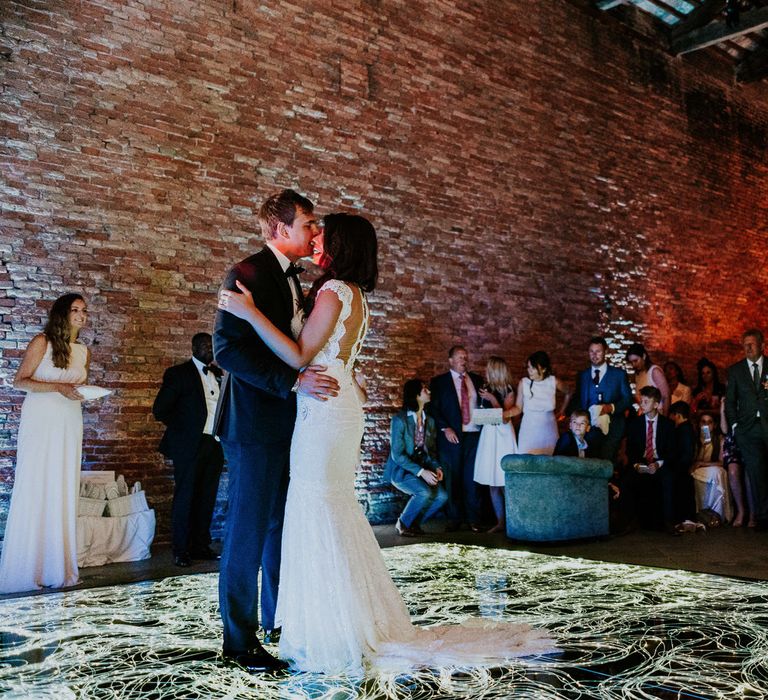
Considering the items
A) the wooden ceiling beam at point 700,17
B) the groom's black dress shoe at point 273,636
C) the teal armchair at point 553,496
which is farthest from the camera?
the wooden ceiling beam at point 700,17

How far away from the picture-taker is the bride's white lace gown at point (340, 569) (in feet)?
9.00

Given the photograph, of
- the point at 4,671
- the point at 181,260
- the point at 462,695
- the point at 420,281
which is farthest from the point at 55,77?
the point at 462,695

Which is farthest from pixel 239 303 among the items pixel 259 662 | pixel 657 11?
pixel 657 11

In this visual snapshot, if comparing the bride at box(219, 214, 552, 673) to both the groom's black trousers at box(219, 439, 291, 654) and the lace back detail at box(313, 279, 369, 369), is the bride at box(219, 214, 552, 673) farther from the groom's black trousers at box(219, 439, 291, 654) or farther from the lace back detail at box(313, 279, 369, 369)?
the groom's black trousers at box(219, 439, 291, 654)

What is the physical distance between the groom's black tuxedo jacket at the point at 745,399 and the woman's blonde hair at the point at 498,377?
1.97m

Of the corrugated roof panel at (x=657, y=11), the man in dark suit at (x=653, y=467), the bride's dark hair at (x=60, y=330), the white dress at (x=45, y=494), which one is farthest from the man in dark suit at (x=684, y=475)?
the corrugated roof panel at (x=657, y=11)

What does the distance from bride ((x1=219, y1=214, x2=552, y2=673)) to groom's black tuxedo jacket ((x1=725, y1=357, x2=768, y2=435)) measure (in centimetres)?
475

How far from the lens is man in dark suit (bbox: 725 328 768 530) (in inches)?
271

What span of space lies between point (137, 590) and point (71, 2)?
4.29 m

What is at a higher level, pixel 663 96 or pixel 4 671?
pixel 663 96

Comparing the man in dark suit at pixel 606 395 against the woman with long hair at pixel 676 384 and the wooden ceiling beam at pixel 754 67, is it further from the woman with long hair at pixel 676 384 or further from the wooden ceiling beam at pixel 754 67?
the wooden ceiling beam at pixel 754 67

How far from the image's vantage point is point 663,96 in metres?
10.5

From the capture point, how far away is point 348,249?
2.90m

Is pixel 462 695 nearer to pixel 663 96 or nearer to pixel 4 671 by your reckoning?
pixel 4 671
